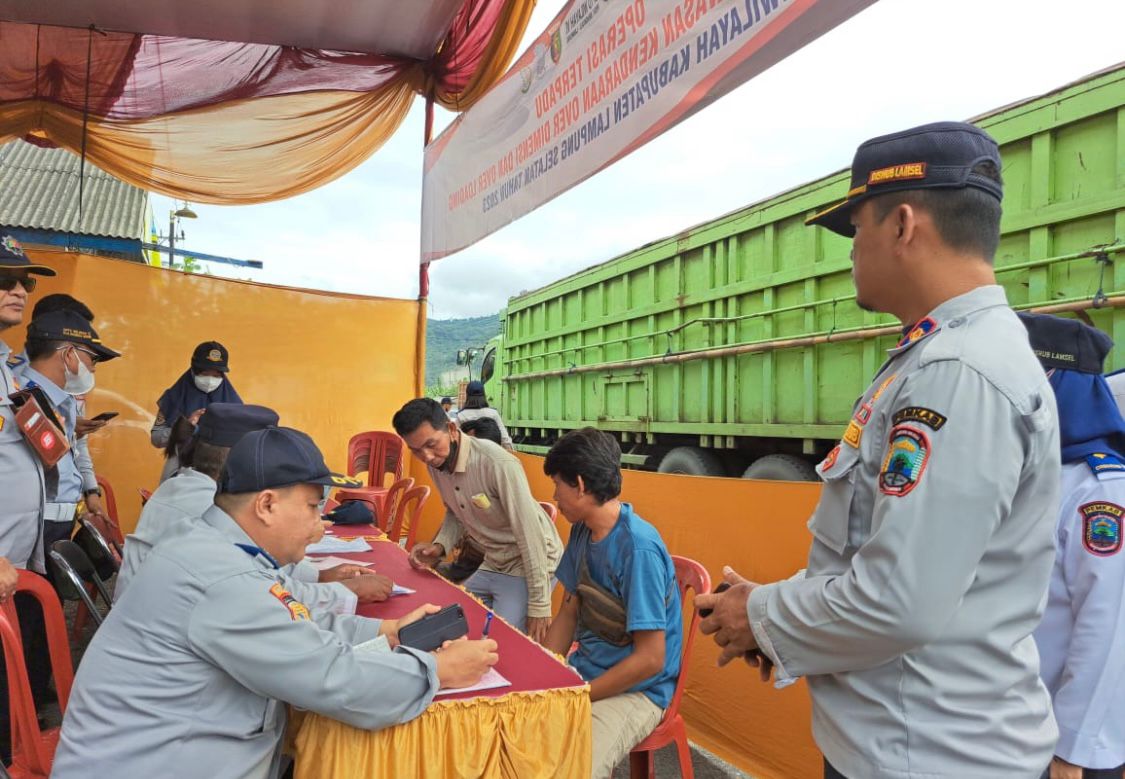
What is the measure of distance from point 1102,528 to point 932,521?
888mm

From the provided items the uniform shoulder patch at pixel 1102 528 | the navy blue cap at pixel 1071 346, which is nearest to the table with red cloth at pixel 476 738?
the uniform shoulder patch at pixel 1102 528

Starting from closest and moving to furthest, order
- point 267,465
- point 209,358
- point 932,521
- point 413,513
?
point 932,521, point 267,465, point 413,513, point 209,358

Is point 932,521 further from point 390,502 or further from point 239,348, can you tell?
point 239,348

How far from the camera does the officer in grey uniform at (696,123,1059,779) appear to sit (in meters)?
0.88

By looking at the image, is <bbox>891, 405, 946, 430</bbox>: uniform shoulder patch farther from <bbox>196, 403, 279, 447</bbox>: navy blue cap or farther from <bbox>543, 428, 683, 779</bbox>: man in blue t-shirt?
<bbox>196, 403, 279, 447</bbox>: navy blue cap

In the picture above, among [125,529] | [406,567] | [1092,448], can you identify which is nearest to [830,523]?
[1092,448]

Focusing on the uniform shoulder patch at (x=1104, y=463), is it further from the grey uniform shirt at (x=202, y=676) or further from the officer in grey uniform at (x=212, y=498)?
the officer in grey uniform at (x=212, y=498)

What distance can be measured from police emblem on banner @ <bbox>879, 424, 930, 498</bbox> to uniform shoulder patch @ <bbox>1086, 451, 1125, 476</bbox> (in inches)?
35.1

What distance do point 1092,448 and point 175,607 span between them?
6.28 ft

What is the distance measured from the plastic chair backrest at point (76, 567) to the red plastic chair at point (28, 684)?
174 millimetres

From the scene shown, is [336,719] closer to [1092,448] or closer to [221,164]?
[1092,448]

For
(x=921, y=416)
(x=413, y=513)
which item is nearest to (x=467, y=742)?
(x=921, y=416)

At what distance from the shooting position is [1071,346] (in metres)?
1.57

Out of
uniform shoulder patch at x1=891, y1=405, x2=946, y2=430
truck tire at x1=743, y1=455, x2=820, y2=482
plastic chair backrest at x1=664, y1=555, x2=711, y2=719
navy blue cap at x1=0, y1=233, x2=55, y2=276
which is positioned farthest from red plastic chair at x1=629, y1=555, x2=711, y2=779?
truck tire at x1=743, y1=455, x2=820, y2=482
